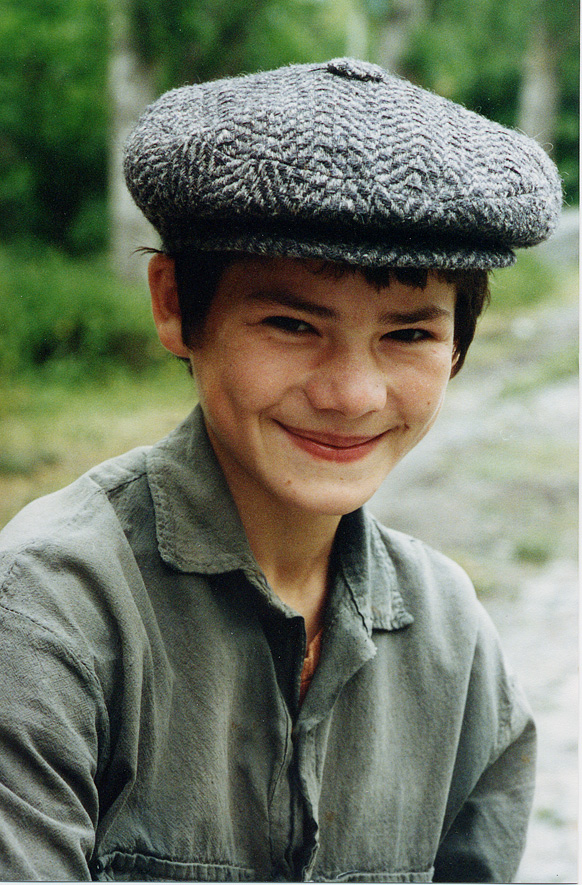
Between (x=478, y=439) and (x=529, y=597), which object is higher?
(x=478, y=439)

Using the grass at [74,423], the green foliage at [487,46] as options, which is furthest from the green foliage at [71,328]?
the green foliage at [487,46]

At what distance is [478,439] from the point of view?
5.71 m

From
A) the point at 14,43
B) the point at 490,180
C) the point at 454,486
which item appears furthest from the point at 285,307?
the point at 14,43

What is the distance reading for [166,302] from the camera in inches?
58.1

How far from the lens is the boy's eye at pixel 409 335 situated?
1343mm

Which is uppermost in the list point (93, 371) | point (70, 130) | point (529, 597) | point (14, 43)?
point (14, 43)

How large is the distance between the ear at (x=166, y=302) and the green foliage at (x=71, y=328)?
4346 mm

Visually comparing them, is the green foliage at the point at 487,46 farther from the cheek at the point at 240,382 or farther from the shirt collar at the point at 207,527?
the cheek at the point at 240,382

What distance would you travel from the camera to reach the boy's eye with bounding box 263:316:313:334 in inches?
50.8

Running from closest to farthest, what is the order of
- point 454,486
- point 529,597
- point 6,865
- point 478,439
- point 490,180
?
1. point 6,865
2. point 490,180
3. point 529,597
4. point 454,486
5. point 478,439

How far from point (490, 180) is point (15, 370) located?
192 inches

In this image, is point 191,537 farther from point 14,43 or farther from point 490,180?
point 14,43

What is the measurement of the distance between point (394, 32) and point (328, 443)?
7.67 meters

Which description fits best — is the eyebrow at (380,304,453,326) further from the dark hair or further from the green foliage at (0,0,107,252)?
the green foliage at (0,0,107,252)
